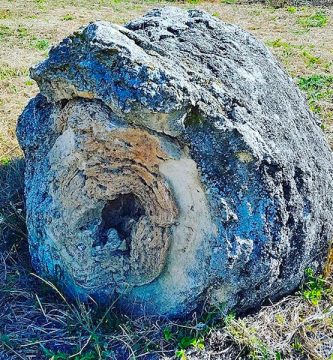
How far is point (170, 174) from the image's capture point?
2.80 metres

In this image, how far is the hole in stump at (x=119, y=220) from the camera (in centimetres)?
304

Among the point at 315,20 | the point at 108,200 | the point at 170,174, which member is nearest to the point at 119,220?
the point at 108,200

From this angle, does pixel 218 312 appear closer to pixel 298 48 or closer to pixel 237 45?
pixel 237 45

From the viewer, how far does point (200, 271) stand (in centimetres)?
285

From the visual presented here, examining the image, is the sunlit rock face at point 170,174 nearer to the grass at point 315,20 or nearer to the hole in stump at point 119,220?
the hole in stump at point 119,220

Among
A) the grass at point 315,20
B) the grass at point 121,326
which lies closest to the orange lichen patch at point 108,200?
the grass at point 121,326

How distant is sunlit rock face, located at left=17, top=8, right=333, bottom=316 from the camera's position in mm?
2674

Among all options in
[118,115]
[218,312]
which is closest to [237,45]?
[118,115]

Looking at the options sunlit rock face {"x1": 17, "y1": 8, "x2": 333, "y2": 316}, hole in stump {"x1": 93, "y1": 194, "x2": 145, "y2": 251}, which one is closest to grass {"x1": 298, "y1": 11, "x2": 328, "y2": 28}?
sunlit rock face {"x1": 17, "y1": 8, "x2": 333, "y2": 316}

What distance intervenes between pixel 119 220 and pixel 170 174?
0.51 m

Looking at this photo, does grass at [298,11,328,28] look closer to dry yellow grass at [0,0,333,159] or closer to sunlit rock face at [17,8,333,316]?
dry yellow grass at [0,0,333,159]

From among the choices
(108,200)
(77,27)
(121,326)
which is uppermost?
(108,200)

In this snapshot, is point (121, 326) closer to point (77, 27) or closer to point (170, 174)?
point (170, 174)

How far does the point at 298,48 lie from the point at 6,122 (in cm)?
492
